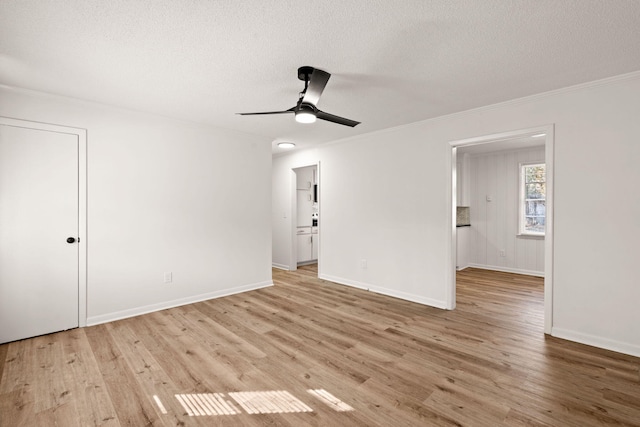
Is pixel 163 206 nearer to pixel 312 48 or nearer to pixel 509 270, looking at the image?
pixel 312 48

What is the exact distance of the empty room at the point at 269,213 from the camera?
6.46 feet

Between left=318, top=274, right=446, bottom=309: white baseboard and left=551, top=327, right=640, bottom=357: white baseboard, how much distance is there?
1.21m

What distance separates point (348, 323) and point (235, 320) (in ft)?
4.26

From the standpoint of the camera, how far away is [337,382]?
2.27 meters

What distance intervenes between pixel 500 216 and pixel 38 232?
7.34 meters

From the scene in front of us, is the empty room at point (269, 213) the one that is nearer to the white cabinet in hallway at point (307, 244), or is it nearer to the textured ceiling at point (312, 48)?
the textured ceiling at point (312, 48)

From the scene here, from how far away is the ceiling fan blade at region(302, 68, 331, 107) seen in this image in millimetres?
2506

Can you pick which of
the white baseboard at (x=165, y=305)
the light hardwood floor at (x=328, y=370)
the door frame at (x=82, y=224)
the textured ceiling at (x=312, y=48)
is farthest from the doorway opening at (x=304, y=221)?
the door frame at (x=82, y=224)

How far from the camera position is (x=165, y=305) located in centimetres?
393

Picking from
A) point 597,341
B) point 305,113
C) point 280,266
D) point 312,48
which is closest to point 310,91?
point 305,113

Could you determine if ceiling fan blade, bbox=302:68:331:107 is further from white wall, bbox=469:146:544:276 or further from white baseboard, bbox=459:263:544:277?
white baseboard, bbox=459:263:544:277

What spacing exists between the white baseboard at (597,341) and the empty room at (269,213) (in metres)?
0.02

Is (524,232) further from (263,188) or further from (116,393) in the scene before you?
(116,393)

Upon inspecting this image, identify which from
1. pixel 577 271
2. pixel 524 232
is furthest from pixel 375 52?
pixel 524 232
